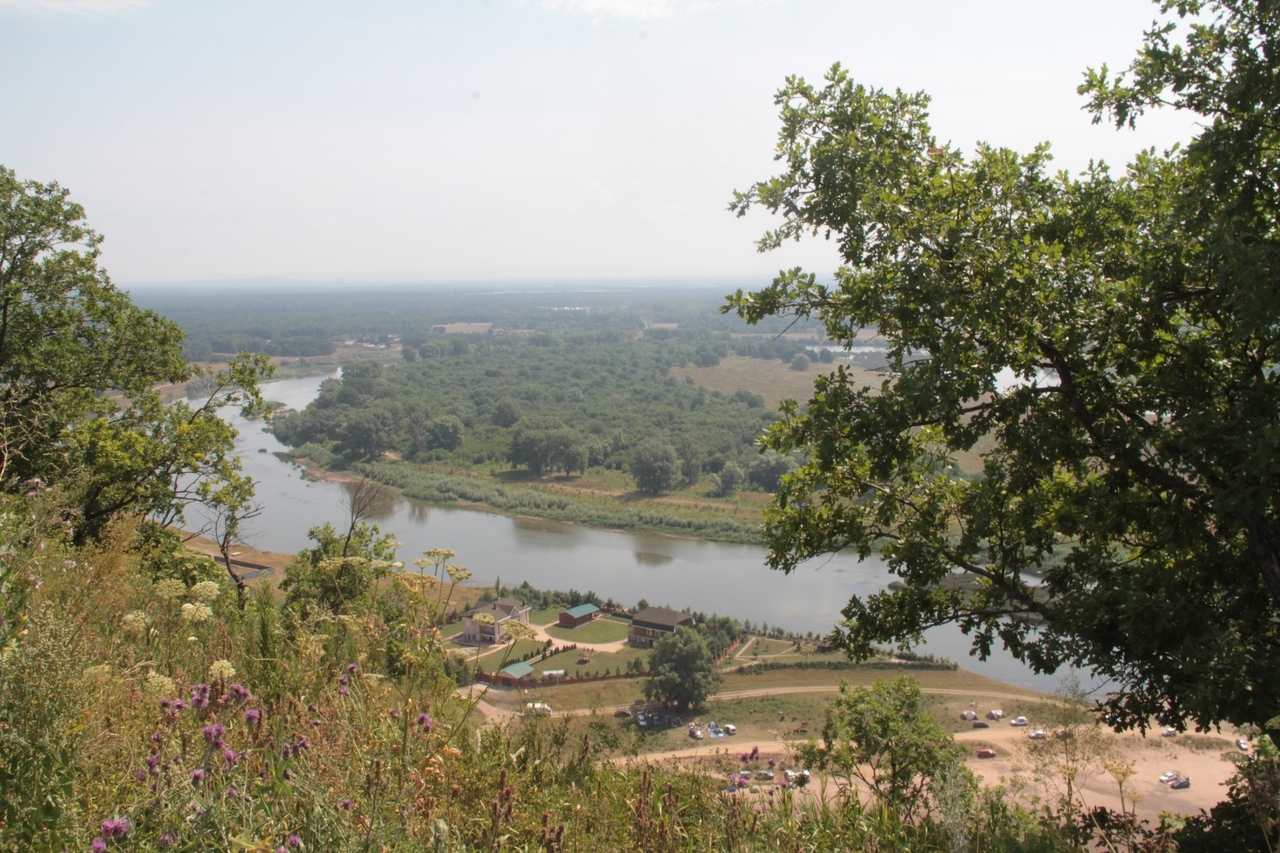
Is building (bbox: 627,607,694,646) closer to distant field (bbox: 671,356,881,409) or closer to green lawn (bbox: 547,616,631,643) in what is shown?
green lawn (bbox: 547,616,631,643)

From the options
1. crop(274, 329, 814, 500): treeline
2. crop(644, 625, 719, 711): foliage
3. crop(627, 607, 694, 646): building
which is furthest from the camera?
crop(274, 329, 814, 500): treeline

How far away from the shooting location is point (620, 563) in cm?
2541

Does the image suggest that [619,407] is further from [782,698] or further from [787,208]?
[787,208]

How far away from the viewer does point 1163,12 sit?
3.14 m

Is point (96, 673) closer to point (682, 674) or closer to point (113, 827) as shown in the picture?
point (113, 827)

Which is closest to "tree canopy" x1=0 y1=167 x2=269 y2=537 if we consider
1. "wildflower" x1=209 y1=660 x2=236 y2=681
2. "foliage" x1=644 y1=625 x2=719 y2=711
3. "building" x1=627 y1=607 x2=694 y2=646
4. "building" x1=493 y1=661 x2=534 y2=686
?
"wildflower" x1=209 y1=660 x2=236 y2=681

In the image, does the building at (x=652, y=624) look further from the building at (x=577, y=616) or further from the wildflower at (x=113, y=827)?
the wildflower at (x=113, y=827)

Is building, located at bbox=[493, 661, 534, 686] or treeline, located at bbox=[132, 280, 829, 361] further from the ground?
treeline, located at bbox=[132, 280, 829, 361]

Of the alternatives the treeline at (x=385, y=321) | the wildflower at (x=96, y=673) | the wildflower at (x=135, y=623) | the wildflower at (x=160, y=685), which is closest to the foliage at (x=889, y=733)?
the wildflower at (x=135, y=623)

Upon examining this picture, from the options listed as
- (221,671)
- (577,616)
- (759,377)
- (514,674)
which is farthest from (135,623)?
(759,377)

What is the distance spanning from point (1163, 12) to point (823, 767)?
302 cm

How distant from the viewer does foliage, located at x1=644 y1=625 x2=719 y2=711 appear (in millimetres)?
15766

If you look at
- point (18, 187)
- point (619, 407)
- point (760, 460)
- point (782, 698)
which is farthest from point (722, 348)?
point (18, 187)

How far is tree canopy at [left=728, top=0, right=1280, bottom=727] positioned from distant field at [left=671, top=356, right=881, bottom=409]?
46.3 metres
